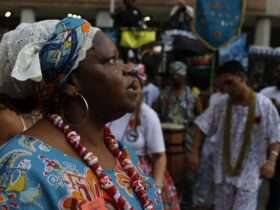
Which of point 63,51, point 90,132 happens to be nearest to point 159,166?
point 90,132

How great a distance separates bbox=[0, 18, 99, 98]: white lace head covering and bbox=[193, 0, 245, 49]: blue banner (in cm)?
679

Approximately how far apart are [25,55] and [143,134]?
2731 mm

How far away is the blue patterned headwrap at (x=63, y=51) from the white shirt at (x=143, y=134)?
262 centimetres

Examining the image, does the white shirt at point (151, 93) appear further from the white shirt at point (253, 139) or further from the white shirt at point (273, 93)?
the white shirt at point (253, 139)

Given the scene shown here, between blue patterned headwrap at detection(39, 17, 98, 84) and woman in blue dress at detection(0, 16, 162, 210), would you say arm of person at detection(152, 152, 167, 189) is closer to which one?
woman in blue dress at detection(0, 16, 162, 210)

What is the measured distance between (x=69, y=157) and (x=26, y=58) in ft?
1.11

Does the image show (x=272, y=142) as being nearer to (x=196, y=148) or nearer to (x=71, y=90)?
(x=196, y=148)

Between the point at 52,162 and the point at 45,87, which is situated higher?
the point at 45,87

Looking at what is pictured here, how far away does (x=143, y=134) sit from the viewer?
471cm

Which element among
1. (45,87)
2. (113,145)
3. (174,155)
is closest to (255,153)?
(174,155)

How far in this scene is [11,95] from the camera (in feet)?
7.25

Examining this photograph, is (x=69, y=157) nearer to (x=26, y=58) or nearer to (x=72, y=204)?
(x=72, y=204)

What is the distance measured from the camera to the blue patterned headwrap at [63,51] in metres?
2.03

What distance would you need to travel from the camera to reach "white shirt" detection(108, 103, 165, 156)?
4684 mm
